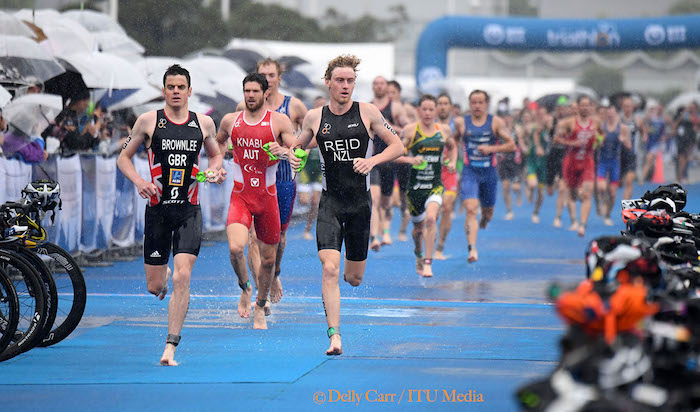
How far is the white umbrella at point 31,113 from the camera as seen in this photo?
42.0 feet

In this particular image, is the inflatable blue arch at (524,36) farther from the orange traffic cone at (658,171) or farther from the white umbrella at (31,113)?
the white umbrella at (31,113)

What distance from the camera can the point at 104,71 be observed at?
1560 centimetres

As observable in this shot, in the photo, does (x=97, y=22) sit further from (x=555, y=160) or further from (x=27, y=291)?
(x=27, y=291)

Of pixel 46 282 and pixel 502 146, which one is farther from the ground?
pixel 502 146

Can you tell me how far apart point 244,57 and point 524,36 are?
13481 millimetres

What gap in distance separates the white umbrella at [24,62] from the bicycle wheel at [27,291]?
516 centimetres

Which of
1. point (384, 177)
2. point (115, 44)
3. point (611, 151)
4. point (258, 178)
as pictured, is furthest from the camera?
point (611, 151)

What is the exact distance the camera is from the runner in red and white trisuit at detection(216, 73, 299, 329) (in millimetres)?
9859

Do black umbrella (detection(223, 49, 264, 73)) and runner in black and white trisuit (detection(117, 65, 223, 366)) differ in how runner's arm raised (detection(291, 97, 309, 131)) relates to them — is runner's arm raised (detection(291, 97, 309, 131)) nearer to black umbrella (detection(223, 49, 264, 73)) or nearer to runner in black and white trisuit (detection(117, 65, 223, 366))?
runner in black and white trisuit (detection(117, 65, 223, 366))

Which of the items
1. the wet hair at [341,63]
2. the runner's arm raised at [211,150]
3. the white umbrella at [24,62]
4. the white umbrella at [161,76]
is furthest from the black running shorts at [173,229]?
the white umbrella at [161,76]

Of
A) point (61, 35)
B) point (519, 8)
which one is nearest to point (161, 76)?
point (61, 35)

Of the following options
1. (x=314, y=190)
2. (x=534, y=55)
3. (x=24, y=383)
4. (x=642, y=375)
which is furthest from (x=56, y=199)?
(x=534, y=55)

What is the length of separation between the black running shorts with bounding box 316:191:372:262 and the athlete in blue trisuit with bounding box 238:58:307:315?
1706 mm

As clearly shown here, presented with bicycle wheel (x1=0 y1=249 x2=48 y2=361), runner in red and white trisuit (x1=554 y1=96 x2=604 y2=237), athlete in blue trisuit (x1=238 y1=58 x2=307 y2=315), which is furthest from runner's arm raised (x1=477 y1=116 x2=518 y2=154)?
bicycle wheel (x1=0 y1=249 x2=48 y2=361)
